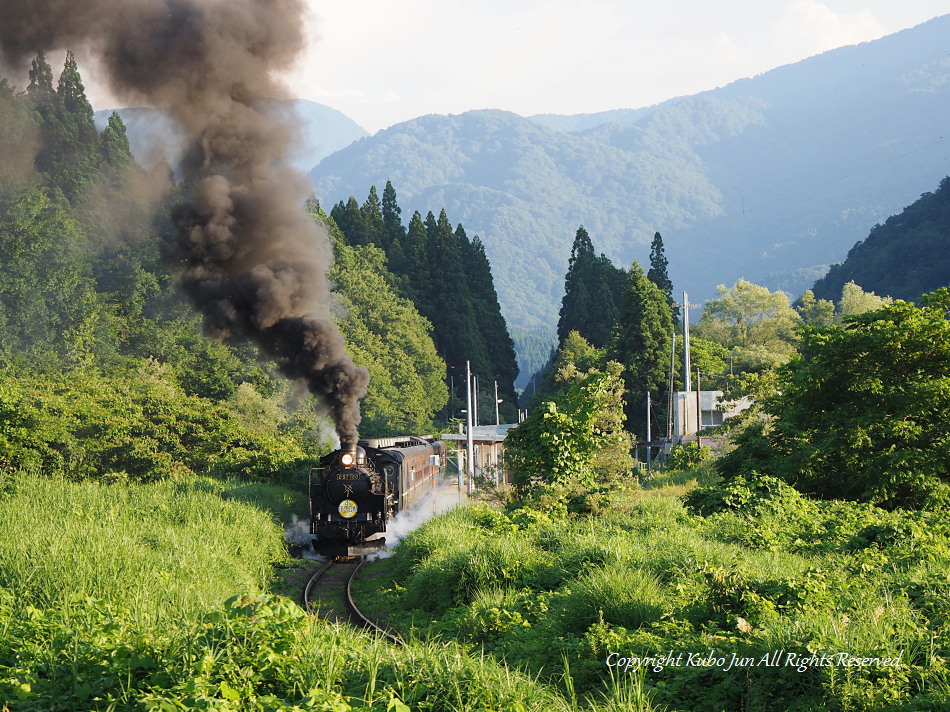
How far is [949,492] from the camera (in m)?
17.0

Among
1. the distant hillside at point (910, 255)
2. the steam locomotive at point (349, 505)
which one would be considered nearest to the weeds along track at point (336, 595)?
the steam locomotive at point (349, 505)

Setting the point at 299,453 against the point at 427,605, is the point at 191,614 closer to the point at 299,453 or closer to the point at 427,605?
the point at 427,605

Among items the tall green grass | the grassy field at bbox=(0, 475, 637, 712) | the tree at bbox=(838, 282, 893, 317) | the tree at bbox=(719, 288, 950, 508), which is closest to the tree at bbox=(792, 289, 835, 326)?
the tree at bbox=(838, 282, 893, 317)

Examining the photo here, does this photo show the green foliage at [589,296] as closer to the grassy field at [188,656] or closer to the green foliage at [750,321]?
the green foliage at [750,321]

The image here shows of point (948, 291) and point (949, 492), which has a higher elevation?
point (948, 291)

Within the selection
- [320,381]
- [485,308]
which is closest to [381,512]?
[320,381]

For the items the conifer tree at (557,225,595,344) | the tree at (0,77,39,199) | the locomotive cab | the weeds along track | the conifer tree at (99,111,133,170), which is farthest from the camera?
the conifer tree at (557,225,595,344)

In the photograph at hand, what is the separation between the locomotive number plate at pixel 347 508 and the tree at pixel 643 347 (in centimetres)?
3772

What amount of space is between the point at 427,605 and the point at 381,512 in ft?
20.5

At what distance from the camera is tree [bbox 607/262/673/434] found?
2125 inches

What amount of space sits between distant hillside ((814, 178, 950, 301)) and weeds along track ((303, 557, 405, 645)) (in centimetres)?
6285

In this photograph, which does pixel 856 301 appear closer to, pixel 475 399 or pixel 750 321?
pixel 750 321

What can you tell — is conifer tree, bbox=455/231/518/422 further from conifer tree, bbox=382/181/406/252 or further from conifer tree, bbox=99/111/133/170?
conifer tree, bbox=99/111/133/170

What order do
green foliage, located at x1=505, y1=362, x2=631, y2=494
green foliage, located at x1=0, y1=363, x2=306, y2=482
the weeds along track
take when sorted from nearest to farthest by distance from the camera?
the weeds along track, green foliage, located at x1=505, y1=362, x2=631, y2=494, green foliage, located at x1=0, y1=363, x2=306, y2=482
